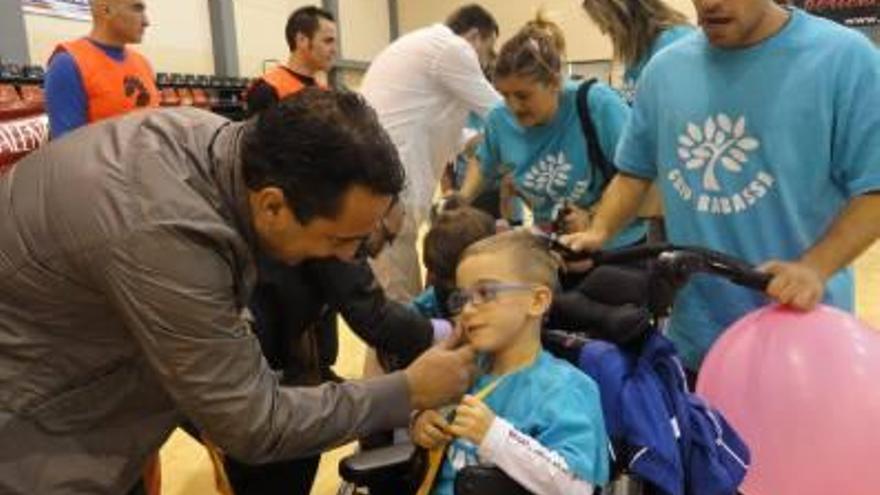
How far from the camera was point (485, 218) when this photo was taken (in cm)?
214

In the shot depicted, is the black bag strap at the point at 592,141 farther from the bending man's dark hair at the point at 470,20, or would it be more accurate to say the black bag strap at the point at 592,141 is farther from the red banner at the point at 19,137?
the red banner at the point at 19,137

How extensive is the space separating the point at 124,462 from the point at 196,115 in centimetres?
55

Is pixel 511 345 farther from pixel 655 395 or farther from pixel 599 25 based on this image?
pixel 599 25

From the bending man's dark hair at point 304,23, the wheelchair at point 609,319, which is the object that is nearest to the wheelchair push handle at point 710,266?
the wheelchair at point 609,319

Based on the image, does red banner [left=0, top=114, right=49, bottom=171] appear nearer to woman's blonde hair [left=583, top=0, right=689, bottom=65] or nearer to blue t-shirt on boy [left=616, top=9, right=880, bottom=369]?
woman's blonde hair [left=583, top=0, right=689, bottom=65]

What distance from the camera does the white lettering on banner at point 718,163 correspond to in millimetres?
1518

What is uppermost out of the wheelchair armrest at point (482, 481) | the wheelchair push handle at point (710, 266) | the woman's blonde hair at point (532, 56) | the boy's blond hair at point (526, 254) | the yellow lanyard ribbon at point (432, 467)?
the woman's blonde hair at point (532, 56)

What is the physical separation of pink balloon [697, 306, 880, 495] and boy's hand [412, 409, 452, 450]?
52 cm

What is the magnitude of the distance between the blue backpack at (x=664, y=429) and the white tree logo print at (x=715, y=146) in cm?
35

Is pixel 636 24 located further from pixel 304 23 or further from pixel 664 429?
pixel 304 23

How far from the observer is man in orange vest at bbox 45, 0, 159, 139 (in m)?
3.00

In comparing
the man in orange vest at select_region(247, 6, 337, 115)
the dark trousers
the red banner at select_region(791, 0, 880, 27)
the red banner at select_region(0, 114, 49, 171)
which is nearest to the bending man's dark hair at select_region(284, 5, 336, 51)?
the man in orange vest at select_region(247, 6, 337, 115)

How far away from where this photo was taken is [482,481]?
132cm

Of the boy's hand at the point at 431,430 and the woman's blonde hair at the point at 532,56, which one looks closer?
the boy's hand at the point at 431,430
